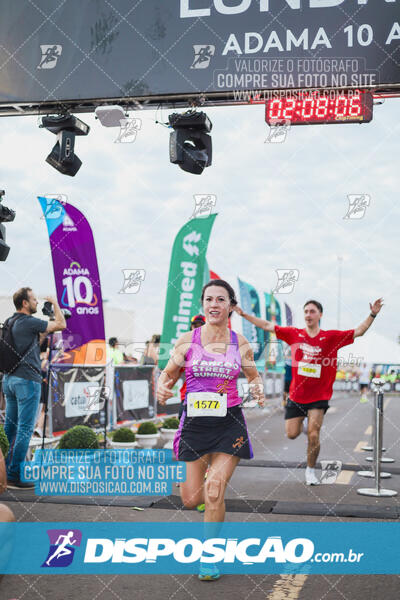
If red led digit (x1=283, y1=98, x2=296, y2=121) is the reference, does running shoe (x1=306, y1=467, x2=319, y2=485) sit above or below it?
below

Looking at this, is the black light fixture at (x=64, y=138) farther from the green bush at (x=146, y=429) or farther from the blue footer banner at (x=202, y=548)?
the blue footer banner at (x=202, y=548)

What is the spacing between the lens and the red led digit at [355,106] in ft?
23.9

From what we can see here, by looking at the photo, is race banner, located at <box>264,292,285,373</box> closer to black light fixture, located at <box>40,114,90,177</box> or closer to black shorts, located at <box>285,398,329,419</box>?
black shorts, located at <box>285,398,329,419</box>

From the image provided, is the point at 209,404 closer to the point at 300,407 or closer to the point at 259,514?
the point at 259,514

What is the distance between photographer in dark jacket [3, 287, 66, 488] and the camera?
7.28m

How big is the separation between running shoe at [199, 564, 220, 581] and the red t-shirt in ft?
12.5

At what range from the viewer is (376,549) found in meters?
5.08

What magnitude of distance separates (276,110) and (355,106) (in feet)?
2.90

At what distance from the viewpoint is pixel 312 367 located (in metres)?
7.91

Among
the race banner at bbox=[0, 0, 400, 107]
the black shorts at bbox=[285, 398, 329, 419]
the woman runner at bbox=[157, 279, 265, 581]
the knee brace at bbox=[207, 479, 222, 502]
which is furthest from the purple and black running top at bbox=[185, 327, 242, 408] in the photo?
the race banner at bbox=[0, 0, 400, 107]

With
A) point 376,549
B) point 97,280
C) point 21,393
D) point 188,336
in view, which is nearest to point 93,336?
point 97,280

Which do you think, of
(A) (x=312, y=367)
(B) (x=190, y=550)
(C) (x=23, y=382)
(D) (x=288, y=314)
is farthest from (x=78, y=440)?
(D) (x=288, y=314)

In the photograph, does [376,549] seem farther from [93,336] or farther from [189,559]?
[93,336]

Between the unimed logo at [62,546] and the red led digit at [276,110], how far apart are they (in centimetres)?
491
